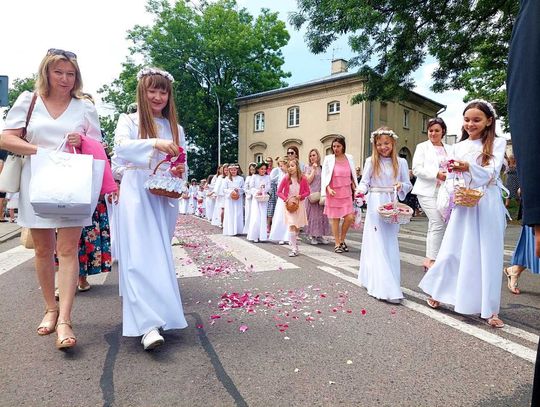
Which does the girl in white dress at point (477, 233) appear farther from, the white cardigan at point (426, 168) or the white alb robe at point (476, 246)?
the white cardigan at point (426, 168)

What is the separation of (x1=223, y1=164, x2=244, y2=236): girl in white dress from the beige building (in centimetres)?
1690

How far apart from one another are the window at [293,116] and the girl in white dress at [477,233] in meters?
31.4

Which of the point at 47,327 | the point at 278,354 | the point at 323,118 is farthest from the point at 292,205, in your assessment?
the point at 323,118

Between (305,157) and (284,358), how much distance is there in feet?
103

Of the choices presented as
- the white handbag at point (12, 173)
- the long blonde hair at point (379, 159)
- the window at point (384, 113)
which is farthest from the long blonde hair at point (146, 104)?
the window at point (384, 113)

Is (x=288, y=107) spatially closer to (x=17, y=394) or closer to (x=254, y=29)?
(x=254, y=29)

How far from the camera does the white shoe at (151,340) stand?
3.02 m

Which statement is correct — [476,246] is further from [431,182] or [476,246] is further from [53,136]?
[53,136]

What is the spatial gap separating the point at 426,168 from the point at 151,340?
374cm

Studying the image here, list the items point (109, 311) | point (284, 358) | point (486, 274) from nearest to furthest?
point (284, 358) < point (486, 274) < point (109, 311)

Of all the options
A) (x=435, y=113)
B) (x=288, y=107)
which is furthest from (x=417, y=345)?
(x=435, y=113)

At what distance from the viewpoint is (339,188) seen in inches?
327

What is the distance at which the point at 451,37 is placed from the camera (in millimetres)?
12797

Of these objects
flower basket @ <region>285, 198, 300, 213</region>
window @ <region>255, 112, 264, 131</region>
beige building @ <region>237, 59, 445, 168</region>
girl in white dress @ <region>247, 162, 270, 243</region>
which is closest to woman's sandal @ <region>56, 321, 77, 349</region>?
flower basket @ <region>285, 198, 300, 213</region>
